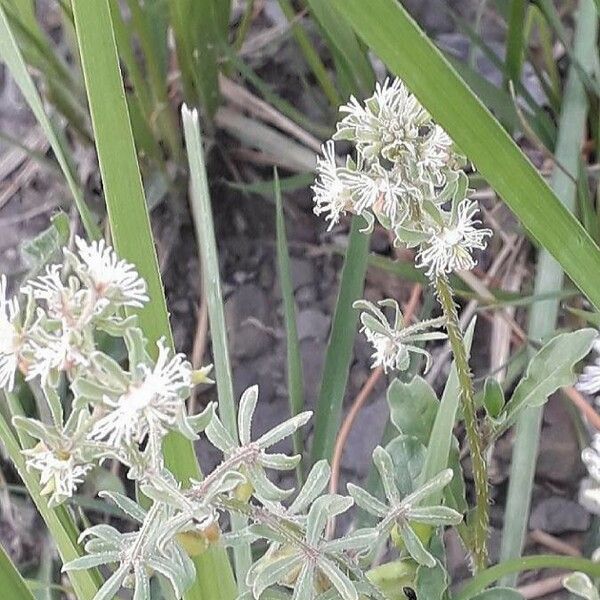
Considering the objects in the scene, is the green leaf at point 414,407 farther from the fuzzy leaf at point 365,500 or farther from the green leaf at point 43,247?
the green leaf at point 43,247

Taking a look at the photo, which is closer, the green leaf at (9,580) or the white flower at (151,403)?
the white flower at (151,403)

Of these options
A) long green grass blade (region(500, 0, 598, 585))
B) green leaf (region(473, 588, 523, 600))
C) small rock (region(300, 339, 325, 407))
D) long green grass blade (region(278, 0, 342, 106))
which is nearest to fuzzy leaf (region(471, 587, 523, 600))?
green leaf (region(473, 588, 523, 600))

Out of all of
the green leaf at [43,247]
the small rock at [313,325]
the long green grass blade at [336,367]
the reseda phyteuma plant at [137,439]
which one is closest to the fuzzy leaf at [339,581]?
the reseda phyteuma plant at [137,439]

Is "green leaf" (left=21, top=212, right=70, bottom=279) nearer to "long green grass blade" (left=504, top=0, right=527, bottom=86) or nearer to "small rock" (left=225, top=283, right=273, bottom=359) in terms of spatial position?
"small rock" (left=225, top=283, right=273, bottom=359)

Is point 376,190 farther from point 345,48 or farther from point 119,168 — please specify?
Answer: point 345,48

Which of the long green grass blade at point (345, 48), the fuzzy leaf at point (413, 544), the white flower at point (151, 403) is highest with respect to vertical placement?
the long green grass blade at point (345, 48)

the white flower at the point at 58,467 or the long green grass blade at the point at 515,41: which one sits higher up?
the long green grass blade at the point at 515,41

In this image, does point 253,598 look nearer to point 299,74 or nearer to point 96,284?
point 96,284
